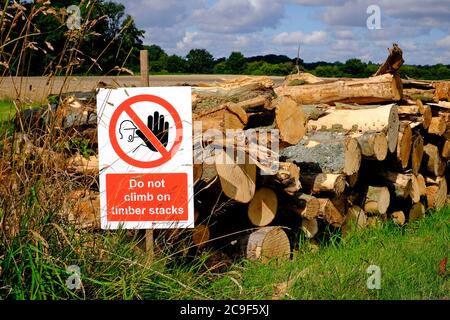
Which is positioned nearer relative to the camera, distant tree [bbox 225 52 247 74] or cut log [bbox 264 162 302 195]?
cut log [bbox 264 162 302 195]

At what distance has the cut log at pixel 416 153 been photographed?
29.2ft

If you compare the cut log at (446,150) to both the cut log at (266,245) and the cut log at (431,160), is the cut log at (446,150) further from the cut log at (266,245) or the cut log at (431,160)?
the cut log at (266,245)

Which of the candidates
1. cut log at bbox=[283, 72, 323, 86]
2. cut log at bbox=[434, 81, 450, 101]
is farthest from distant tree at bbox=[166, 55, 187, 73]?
cut log at bbox=[283, 72, 323, 86]

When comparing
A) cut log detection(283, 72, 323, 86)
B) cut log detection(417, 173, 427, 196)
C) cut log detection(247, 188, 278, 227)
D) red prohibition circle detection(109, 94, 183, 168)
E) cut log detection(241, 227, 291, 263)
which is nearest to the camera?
red prohibition circle detection(109, 94, 183, 168)

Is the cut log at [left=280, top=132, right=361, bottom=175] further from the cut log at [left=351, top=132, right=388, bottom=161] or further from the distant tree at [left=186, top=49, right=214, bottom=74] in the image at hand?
the distant tree at [left=186, top=49, right=214, bottom=74]

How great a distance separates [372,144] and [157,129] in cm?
323

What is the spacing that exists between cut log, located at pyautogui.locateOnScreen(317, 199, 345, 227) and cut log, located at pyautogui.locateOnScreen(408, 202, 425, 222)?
86.7 inches

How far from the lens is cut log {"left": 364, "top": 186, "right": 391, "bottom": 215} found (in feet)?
26.2

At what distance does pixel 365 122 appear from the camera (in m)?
7.96

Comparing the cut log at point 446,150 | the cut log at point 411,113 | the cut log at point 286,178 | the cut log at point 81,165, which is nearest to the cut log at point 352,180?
the cut log at point 286,178

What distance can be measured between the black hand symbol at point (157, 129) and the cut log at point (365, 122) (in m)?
3.20

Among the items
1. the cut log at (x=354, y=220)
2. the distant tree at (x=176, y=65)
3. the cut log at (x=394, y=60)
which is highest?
the distant tree at (x=176, y=65)

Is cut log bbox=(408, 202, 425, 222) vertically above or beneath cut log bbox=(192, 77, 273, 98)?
beneath

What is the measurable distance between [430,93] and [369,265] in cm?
555
